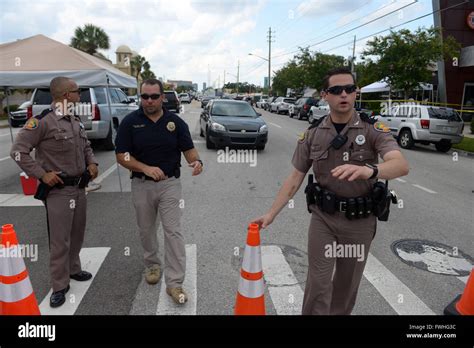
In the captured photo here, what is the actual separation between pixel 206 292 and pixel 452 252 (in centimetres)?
310

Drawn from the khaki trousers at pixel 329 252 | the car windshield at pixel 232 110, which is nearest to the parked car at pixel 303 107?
the car windshield at pixel 232 110

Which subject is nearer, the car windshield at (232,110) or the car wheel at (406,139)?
the car windshield at (232,110)

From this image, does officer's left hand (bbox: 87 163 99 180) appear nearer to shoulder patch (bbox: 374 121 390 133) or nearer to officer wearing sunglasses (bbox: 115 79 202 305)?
officer wearing sunglasses (bbox: 115 79 202 305)

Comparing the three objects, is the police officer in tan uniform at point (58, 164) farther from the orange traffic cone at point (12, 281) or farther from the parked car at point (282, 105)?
the parked car at point (282, 105)

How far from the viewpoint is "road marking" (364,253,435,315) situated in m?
3.25

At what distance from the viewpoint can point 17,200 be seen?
636 cm

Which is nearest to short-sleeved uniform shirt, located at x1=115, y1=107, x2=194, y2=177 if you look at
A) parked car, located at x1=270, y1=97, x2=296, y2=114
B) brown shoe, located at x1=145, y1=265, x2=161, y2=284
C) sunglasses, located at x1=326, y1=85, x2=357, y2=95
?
brown shoe, located at x1=145, y1=265, x2=161, y2=284

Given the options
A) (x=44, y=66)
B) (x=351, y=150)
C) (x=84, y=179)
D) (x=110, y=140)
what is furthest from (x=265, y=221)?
(x=110, y=140)

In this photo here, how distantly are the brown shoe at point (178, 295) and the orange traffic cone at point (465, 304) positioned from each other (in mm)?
2240

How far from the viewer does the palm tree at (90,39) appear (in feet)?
139

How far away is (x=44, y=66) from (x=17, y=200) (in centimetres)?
279

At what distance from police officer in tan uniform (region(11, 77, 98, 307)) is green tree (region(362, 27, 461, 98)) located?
1876 cm
